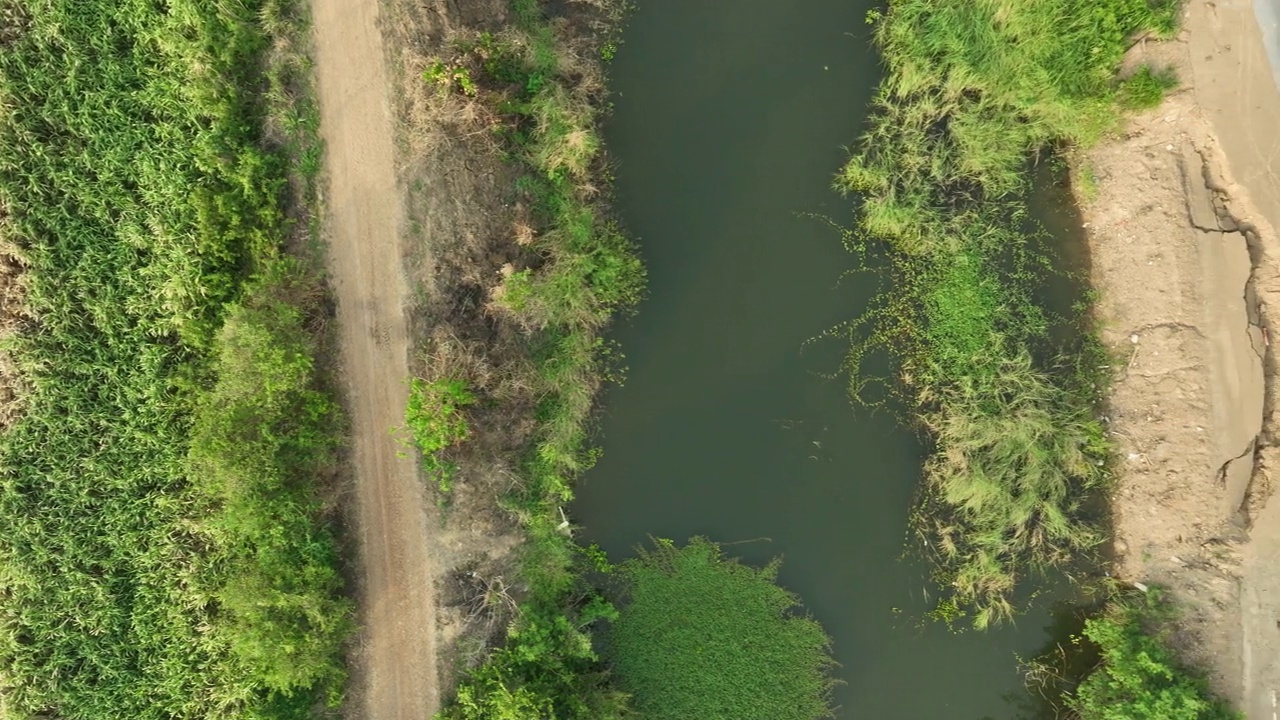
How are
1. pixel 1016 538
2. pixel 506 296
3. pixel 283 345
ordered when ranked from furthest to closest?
pixel 1016 538 → pixel 506 296 → pixel 283 345

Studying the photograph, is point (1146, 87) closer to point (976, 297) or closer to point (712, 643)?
point (976, 297)

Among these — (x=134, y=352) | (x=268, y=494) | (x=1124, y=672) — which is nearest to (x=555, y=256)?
(x=268, y=494)

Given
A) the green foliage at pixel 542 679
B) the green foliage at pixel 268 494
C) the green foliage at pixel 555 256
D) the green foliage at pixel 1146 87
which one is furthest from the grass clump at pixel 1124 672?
the green foliage at pixel 268 494

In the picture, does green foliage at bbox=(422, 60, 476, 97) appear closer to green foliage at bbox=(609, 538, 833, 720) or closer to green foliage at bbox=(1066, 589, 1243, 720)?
green foliage at bbox=(609, 538, 833, 720)

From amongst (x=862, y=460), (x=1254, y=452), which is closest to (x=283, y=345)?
(x=862, y=460)

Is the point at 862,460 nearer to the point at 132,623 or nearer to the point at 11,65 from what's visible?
the point at 132,623

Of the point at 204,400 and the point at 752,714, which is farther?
the point at 752,714

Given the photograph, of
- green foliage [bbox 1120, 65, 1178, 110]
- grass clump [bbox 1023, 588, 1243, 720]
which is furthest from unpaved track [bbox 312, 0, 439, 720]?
green foliage [bbox 1120, 65, 1178, 110]
